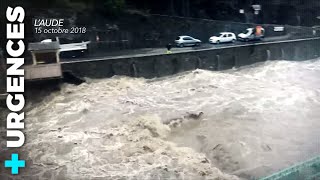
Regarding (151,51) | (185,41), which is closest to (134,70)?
(151,51)

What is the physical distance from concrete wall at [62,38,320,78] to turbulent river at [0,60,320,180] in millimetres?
190

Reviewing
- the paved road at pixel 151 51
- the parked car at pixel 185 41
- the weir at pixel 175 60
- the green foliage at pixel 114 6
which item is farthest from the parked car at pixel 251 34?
the green foliage at pixel 114 6

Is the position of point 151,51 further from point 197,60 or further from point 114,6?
point 114,6

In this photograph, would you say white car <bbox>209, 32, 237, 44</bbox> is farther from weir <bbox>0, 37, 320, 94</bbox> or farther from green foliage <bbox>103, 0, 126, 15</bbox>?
green foliage <bbox>103, 0, 126, 15</bbox>

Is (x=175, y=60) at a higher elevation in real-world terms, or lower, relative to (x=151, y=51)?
lower

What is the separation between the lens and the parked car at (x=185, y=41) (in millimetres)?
9305

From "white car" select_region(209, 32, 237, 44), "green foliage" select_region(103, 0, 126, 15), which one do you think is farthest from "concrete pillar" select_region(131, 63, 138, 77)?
"white car" select_region(209, 32, 237, 44)

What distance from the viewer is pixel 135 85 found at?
26.8 ft

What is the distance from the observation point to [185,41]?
9336mm

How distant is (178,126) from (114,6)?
346 cm

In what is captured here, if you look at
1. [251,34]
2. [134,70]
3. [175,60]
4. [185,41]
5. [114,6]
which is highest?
[114,6]

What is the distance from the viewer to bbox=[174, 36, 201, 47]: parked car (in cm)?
930

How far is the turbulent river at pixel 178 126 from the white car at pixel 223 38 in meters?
1.09

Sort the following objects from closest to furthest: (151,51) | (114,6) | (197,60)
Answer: (114,6), (197,60), (151,51)
